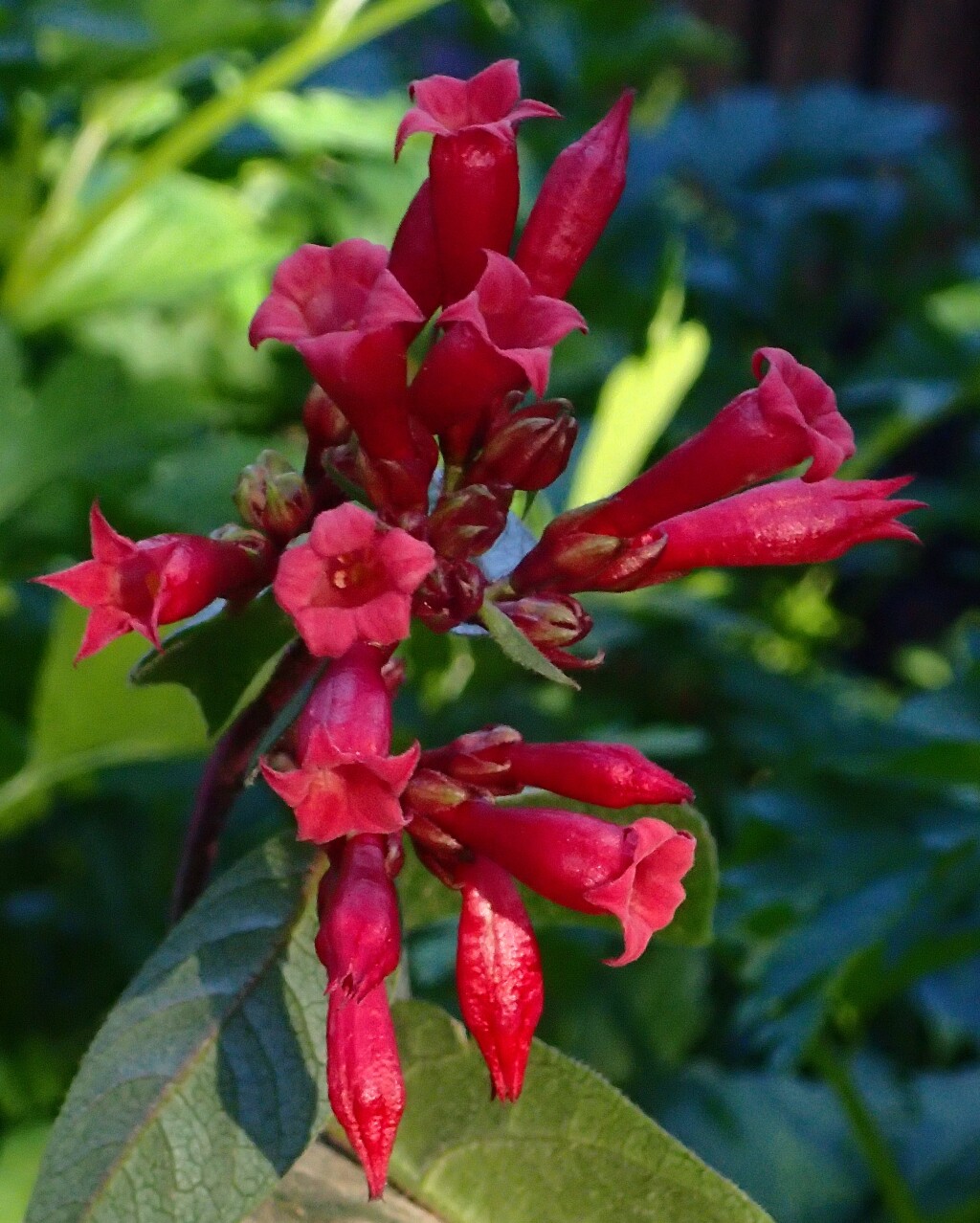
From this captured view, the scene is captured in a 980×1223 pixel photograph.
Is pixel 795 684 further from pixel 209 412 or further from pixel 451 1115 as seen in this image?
pixel 451 1115

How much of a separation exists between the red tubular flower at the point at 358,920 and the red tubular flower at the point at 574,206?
0.25 metres

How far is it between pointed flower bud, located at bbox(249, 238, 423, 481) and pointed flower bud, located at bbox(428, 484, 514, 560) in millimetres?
28

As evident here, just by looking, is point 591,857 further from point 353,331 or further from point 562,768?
point 353,331

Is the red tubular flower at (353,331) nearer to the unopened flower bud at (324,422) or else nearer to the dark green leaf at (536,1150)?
the unopened flower bud at (324,422)

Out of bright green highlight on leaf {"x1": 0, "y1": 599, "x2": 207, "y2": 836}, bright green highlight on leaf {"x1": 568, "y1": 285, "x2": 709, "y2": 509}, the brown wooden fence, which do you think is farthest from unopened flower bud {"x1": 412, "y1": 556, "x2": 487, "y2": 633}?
the brown wooden fence

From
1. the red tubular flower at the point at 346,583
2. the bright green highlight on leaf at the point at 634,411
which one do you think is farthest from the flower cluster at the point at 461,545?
the bright green highlight on leaf at the point at 634,411

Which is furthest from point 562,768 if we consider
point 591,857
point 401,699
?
point 401,699

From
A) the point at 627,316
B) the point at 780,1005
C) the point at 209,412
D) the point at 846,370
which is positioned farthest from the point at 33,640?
the point at 846,370

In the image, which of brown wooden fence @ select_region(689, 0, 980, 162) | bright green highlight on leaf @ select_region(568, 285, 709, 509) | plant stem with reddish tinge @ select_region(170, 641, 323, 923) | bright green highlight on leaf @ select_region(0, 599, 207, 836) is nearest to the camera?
plant stem with reddish tinge @ select_region(170, 641, 323, 923)

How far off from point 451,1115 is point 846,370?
2.33 meters

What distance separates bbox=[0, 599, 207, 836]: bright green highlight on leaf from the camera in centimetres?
88

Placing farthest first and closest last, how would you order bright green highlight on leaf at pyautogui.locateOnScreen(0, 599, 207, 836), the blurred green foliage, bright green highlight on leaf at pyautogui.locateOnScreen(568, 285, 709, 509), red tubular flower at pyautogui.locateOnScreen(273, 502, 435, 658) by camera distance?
bright green highlight on leaf at pyautogui.locateOnScreen(568, 285, 709, 509), the blurred green foliage, bright green highlight on leaf at pyautogui.locateOnScreen(0, 599, 207, 836), red tubular flower at pyautogui.locateOnScreen(273, 502, 435, 658)

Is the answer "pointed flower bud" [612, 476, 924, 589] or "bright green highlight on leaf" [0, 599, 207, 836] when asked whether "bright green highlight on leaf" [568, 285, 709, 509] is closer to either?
"bright green highlight on leaf" [0, 599, 207, 836]

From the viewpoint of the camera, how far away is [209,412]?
137 cm
